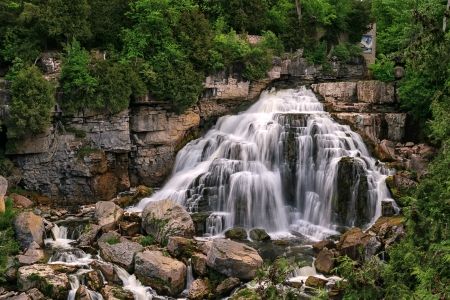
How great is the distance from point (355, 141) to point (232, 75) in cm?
845

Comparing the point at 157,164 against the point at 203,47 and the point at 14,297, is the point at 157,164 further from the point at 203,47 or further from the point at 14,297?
the point at 14,297

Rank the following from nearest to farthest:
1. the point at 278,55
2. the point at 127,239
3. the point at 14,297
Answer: the point at 14,297
the point at 127,239
the point at 278,55

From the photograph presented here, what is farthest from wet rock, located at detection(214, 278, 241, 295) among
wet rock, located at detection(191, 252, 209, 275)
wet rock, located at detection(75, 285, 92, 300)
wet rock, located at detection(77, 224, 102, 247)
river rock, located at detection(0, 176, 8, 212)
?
river rock, located at detection(0, 176, 8, 212)

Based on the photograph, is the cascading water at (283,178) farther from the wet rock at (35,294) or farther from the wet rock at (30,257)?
the wet rock at (35,294)

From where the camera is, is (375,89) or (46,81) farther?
(375,89)

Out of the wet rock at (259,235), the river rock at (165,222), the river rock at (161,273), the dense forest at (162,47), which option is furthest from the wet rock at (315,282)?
the river rock at (165,222)

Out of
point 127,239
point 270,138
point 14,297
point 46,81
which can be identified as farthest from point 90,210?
point 270,138

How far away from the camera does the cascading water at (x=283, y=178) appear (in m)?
20.9

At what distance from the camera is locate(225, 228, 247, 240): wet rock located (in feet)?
64.6

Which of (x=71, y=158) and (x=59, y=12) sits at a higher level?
(x=59, y=12)

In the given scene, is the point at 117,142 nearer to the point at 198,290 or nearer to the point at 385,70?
the point at 198,290

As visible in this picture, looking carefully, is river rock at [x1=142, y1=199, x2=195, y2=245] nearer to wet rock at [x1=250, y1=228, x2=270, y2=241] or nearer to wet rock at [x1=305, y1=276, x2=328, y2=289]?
wet rock at [x1=250, y1=228, x2=270, y2=241]

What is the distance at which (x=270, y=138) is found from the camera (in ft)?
77.6

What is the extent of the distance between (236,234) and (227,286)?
441 cm
